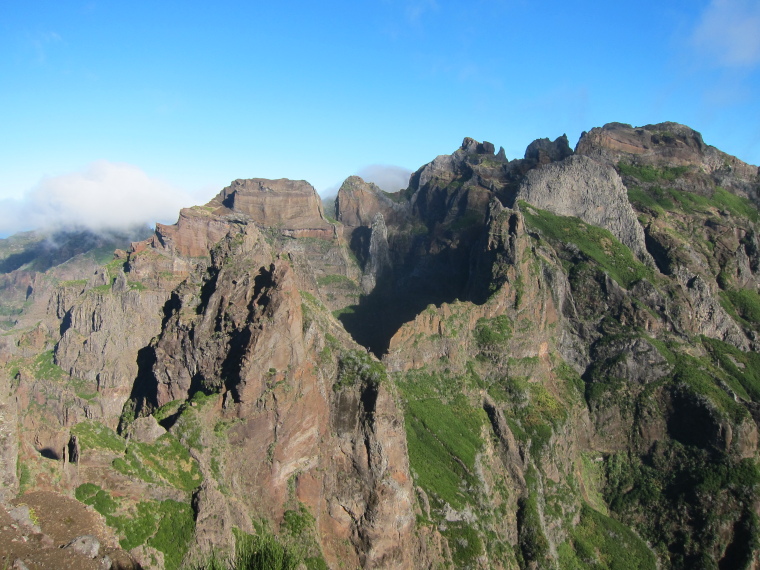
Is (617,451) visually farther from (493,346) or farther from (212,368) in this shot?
(212,368)

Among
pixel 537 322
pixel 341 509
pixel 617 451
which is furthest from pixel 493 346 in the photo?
pixel 341 509

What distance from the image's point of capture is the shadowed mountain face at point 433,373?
61.2 meters

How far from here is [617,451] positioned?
10144 cm

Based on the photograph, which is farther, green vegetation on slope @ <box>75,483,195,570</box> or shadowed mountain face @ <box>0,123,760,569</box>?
shadowed mountain face @ <box>0,123,760,569</box>

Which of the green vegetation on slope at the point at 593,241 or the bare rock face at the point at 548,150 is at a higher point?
the bare rock face at the point at 548,150

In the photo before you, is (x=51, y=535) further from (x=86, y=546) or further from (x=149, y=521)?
(x=149, y=521)

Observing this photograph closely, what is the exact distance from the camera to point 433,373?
92250 millimetres

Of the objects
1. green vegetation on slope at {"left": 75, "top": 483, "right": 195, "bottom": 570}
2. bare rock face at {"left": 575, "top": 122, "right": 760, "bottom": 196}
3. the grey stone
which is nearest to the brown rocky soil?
the grey stone

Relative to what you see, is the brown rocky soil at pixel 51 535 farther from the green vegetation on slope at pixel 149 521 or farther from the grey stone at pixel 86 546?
the green vegetation on slope at pixel 149 521

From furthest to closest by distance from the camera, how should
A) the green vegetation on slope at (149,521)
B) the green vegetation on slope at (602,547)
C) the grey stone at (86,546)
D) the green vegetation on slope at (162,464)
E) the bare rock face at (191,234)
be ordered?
the bare rock face at (191,234) → the green vegetation on slope at (602,547) → the green vegetation on slope at (162,464) → the green vegetation on slope at (149,521) → the grey stone at (86,546)

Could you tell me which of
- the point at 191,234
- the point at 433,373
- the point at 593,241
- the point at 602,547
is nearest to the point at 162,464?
the point at 433,373

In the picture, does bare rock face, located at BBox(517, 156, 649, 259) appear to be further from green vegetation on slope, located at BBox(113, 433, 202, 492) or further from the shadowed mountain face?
green vegetation on slope, located at BBox(113, 433, 202, 492)

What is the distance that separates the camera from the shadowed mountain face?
6125 centimetres

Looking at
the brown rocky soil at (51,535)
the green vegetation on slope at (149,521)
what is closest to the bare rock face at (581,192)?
the green vegetation on slope at (149,521)
